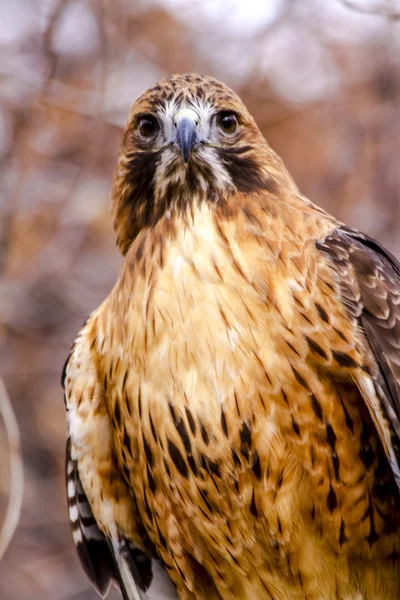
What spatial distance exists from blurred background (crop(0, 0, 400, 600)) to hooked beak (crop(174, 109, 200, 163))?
2035mm

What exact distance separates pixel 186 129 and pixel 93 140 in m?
2.94

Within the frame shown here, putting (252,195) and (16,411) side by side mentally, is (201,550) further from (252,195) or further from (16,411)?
(16,411)

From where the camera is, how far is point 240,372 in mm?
2766

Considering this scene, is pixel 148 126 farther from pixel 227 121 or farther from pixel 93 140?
pixel 93 140

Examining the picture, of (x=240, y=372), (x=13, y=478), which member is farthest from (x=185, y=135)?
(x=13, y=478)

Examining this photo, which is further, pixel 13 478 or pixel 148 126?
pixel 13 478

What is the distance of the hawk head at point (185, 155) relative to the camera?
3.04m

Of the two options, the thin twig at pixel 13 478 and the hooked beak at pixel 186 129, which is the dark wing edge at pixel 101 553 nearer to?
the thin twig at pixel 13 478

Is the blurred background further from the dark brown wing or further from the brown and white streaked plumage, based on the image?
the dark brown wing

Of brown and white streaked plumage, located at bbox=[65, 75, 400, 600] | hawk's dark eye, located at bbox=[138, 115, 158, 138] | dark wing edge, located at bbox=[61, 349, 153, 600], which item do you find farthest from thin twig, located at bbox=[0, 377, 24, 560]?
hawk's dark eye, located at bbox=[138, 115, 158, 138]

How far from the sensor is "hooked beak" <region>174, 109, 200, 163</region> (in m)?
2.94

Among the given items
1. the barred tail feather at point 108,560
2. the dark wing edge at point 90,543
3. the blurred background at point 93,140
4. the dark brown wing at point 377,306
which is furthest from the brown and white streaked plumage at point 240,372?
the blurred background at point 93,140

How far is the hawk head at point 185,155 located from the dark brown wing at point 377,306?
424mm

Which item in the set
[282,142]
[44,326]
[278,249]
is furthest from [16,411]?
[278,249]
